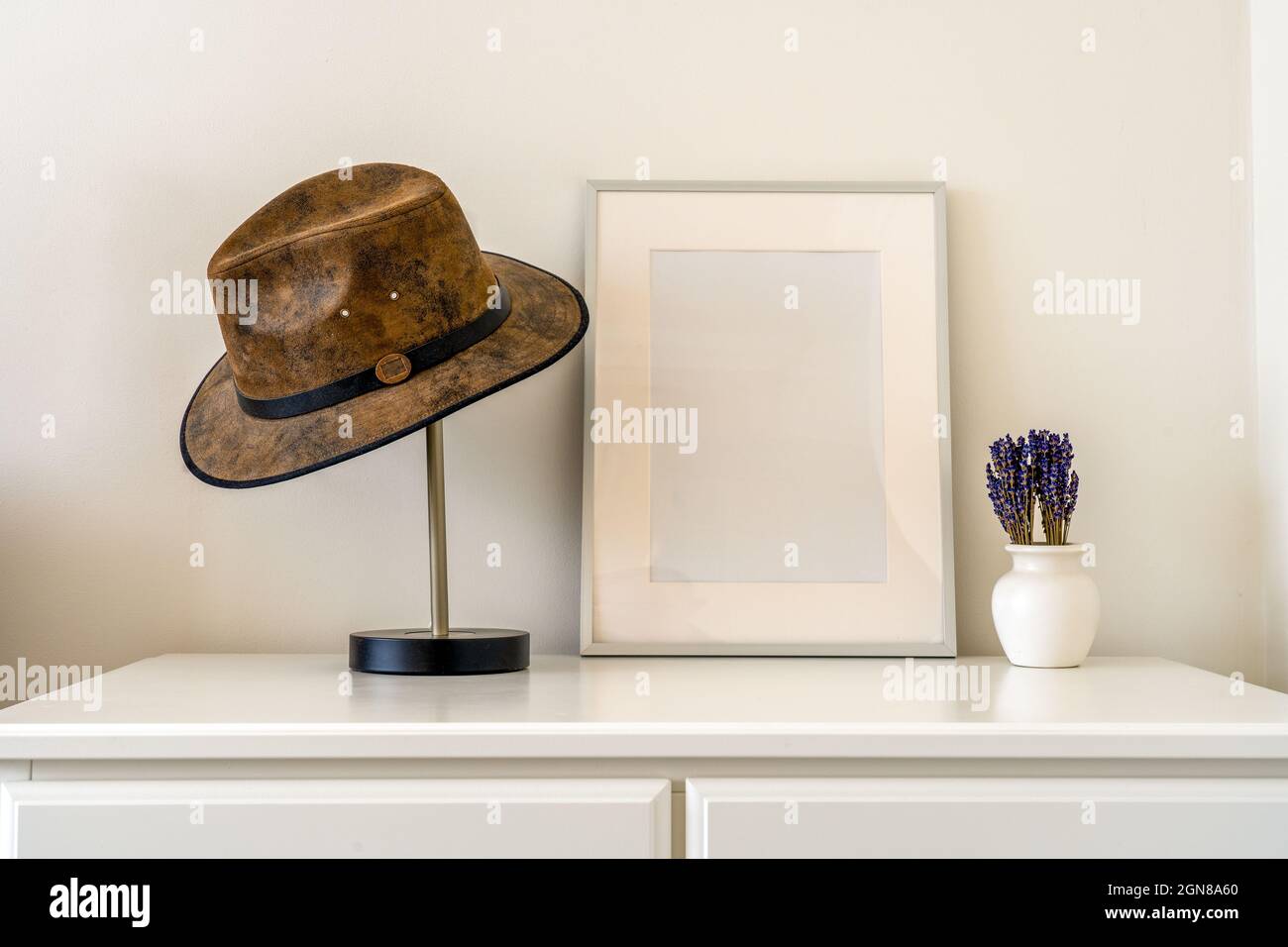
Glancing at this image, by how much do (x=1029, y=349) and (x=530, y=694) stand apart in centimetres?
83

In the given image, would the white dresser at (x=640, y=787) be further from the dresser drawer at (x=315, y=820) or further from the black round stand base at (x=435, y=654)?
the black round stand base at (x=435, y=654)

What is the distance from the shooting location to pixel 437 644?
3.91ft

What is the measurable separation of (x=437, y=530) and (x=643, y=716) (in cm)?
41

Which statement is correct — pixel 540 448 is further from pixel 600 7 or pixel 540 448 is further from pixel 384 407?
pixel 600 7

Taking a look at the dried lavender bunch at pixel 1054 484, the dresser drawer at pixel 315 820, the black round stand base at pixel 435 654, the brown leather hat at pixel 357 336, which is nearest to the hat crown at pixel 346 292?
the brown leather hat at pixel 357 336

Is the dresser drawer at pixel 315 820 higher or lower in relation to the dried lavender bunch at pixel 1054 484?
lower

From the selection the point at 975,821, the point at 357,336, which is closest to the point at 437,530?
the point at 357,336

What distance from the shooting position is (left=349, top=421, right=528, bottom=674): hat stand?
46.9 inches

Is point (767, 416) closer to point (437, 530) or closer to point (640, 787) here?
point (437, 530)

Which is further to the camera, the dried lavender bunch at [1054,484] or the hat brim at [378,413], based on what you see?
the dried lavender bunch at [1054,484]

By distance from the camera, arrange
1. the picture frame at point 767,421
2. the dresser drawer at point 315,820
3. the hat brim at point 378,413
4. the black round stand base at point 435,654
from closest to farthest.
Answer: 1. the dresser drawer at point 315,820
2. the hat brim at point 378,413
3. the black round stand base at point 435,654
4. the picture frame at point 767,421

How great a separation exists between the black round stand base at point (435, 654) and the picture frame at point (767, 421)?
0.16 m

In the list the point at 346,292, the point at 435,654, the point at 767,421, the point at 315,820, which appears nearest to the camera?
the point at 315,820

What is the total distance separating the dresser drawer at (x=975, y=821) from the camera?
92cm
